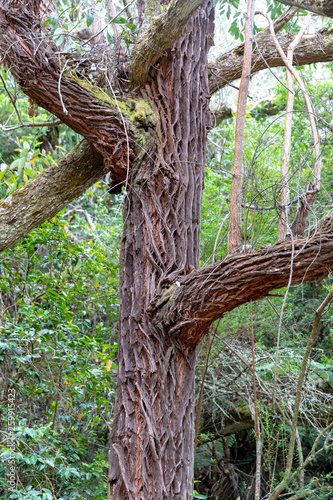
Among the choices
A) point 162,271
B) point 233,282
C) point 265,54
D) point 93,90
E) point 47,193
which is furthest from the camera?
point 265,54

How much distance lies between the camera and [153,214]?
6.82 feet

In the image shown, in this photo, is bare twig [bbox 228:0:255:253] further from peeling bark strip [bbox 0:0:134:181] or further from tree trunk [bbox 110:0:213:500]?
peeling bark strip [bbox 0:0:134:181]

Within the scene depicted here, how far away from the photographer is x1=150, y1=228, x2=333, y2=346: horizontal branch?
5.28ft

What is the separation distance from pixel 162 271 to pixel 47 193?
0.78 metres

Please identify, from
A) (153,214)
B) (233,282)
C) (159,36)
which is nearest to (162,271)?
(153,214)

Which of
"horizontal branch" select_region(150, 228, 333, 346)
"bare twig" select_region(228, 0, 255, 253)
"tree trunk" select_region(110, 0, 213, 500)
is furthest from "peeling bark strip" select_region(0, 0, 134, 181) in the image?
"horizontal branch" select_region(150, 228, 333, 346)

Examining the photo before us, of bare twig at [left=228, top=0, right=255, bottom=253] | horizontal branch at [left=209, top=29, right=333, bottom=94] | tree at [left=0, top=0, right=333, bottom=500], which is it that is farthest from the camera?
horizontal branch at [left=209, top=29, right=333, bottom=94]

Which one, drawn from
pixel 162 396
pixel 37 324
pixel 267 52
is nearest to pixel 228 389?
pixel 37 324

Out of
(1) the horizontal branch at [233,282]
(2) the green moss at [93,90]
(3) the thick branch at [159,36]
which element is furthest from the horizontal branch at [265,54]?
(1) the horizontal branch at [233,282]

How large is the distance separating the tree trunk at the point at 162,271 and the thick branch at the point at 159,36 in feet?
0.31

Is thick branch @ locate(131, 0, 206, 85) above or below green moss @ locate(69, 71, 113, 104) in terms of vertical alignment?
above

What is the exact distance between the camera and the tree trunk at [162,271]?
5.82 ft

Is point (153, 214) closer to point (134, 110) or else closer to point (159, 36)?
point (134, 110)

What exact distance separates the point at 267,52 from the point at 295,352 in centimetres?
251
